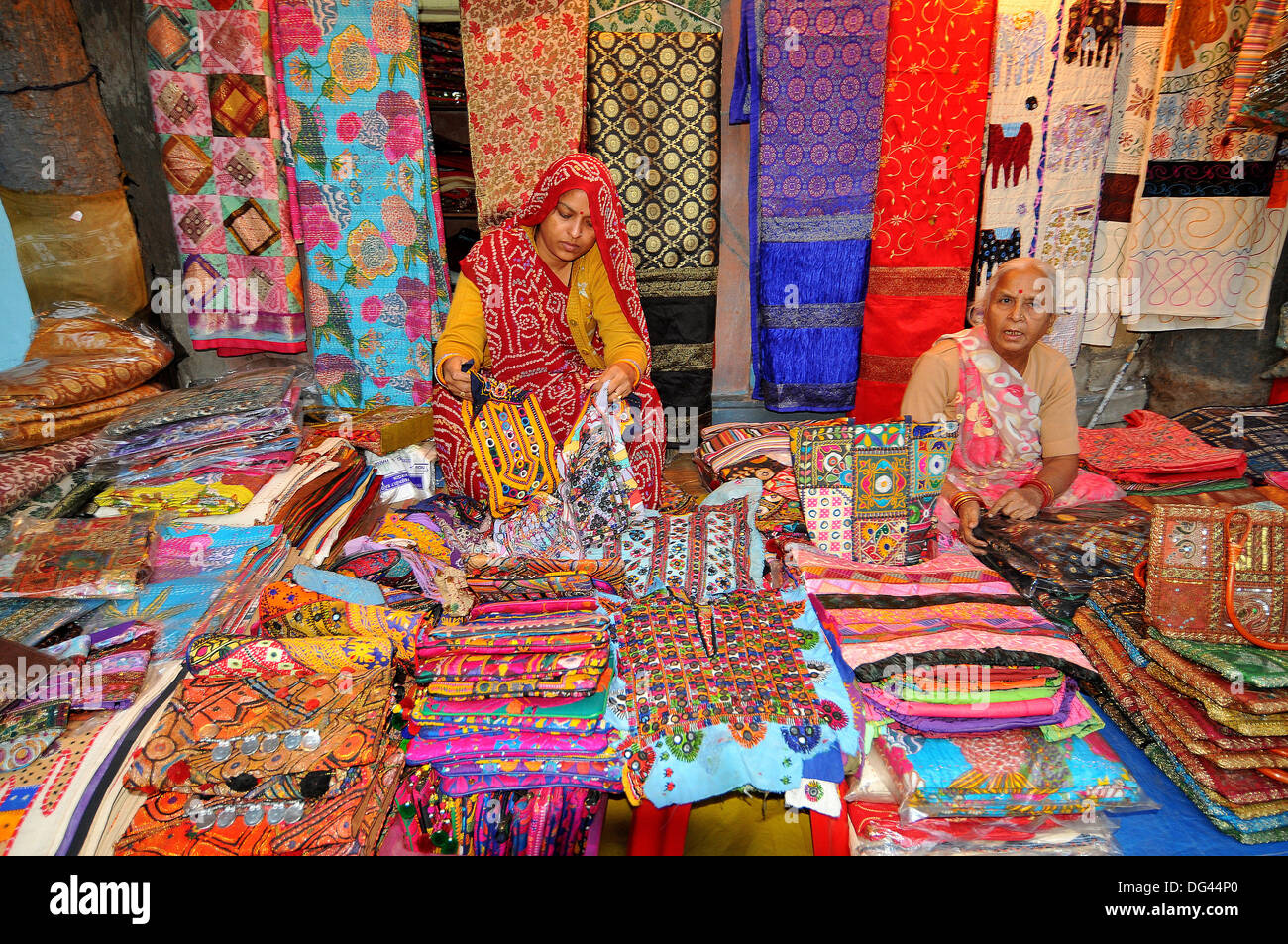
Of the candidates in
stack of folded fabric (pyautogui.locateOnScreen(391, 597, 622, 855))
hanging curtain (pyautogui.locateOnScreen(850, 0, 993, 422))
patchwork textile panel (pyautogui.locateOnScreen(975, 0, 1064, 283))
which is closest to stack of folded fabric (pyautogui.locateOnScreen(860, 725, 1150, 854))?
stack of folded fabric (pyautogui.locateOnScreen(391, 597, 622, 855))

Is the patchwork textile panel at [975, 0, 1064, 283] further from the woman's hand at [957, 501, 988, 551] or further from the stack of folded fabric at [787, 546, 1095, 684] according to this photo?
the stack of folded fabric at [787, 546, 1095, 684]

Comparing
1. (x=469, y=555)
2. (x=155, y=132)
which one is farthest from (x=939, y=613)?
(x=155, y=132)

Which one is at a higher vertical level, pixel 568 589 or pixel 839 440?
pixel 839 440

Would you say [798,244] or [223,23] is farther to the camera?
[798,244]

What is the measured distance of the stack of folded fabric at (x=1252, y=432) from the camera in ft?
9.99

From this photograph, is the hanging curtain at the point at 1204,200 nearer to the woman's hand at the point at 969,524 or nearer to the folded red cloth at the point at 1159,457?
the folded red cloth at the point at 1159,457

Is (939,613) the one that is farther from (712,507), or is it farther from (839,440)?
(712,507)

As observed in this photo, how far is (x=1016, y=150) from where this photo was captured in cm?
352

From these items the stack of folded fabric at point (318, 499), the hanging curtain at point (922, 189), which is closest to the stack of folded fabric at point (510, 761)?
the stack of folded fabric at point (318, 499)

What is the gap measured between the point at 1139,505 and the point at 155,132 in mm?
4718

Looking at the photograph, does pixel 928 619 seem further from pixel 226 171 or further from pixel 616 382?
pixel 226 171

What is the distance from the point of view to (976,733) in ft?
5.34

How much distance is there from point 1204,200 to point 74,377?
5.12m

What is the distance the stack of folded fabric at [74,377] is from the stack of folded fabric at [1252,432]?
181 inches
